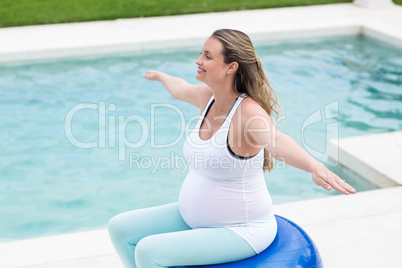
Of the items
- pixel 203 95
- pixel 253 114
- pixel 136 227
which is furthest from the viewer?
pixel 203 95

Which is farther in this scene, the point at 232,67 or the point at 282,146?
the point at 232,67

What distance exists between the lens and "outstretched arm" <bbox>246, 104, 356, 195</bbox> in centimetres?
225

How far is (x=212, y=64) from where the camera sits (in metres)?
2.59

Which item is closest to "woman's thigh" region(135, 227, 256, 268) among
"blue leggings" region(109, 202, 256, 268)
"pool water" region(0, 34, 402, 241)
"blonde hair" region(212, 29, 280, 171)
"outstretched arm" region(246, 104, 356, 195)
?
"blue leggings" region(109, 202, 256, 268)

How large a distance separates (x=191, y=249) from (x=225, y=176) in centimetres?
36

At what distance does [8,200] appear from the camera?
504cm

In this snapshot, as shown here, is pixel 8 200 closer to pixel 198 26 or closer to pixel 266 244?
pixel 266 244

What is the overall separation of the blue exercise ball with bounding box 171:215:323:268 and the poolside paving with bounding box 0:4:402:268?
66 centimetres

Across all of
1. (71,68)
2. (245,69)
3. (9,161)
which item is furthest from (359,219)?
(71,68)

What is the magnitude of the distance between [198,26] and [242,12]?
1.31m

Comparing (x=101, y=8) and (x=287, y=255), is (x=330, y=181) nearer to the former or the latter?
(x=287, y=255)

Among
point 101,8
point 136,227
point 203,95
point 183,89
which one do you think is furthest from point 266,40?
Result: point 136,227

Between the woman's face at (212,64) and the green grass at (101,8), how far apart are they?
7357 millimetres

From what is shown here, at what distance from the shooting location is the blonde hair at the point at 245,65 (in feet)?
8.43
